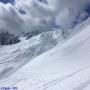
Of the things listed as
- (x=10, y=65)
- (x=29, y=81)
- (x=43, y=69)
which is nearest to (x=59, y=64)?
(x=43, y=69)

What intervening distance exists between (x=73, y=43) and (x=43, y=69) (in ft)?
11.3

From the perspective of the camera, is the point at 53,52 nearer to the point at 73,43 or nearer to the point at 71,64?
the point at 73,43

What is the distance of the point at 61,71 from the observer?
11.4 meters

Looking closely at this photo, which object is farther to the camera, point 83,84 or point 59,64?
point 59,64

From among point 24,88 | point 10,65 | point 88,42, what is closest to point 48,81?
point 24,88

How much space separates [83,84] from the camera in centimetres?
848

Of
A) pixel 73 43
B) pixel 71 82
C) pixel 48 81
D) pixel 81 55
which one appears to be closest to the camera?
pixel 71 82

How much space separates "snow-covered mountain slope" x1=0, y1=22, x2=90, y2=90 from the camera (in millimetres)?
9203

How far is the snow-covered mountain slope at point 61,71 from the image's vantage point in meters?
9.20

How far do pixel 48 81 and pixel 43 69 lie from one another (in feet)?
9.32

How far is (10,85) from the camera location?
11734 millimetres

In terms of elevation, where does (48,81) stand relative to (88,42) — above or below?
below

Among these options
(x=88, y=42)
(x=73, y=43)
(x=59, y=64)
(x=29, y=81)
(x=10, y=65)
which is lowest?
(x=29, y=81)

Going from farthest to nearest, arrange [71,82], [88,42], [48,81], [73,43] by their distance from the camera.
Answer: [73,43] < [88,42] < [48,81] < [71,82]
